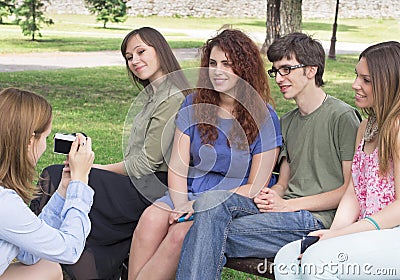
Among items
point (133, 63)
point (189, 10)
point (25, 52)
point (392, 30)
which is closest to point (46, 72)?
point (25, 52)

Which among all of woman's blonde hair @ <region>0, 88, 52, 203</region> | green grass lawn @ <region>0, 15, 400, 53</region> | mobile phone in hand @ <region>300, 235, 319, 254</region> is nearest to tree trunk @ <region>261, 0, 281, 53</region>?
green grass lawn @ <region>0, 15, 400, 53</region>

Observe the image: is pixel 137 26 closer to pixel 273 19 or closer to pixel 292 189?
pixel 273 19

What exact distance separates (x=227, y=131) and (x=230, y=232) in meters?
0.54

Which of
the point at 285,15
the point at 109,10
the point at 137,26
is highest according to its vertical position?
the point at 285,15

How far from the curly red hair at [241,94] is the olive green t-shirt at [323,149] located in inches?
8.6

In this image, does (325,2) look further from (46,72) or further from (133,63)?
(133,63)

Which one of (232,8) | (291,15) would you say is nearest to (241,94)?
(291,15)

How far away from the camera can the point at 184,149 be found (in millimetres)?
3357

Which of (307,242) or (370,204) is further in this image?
(370,204)

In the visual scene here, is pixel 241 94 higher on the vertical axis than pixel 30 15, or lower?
higher

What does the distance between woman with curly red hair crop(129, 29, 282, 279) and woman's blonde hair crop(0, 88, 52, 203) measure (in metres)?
0.81

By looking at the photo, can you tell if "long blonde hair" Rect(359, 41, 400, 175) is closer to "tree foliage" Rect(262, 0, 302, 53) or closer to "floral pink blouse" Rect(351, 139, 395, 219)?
"floral pink blouse" Rect(351, 139, 395, 219)

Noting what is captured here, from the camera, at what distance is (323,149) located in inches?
127

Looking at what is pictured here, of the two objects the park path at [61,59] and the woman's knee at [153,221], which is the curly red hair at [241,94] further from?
the park path at [61,59]
